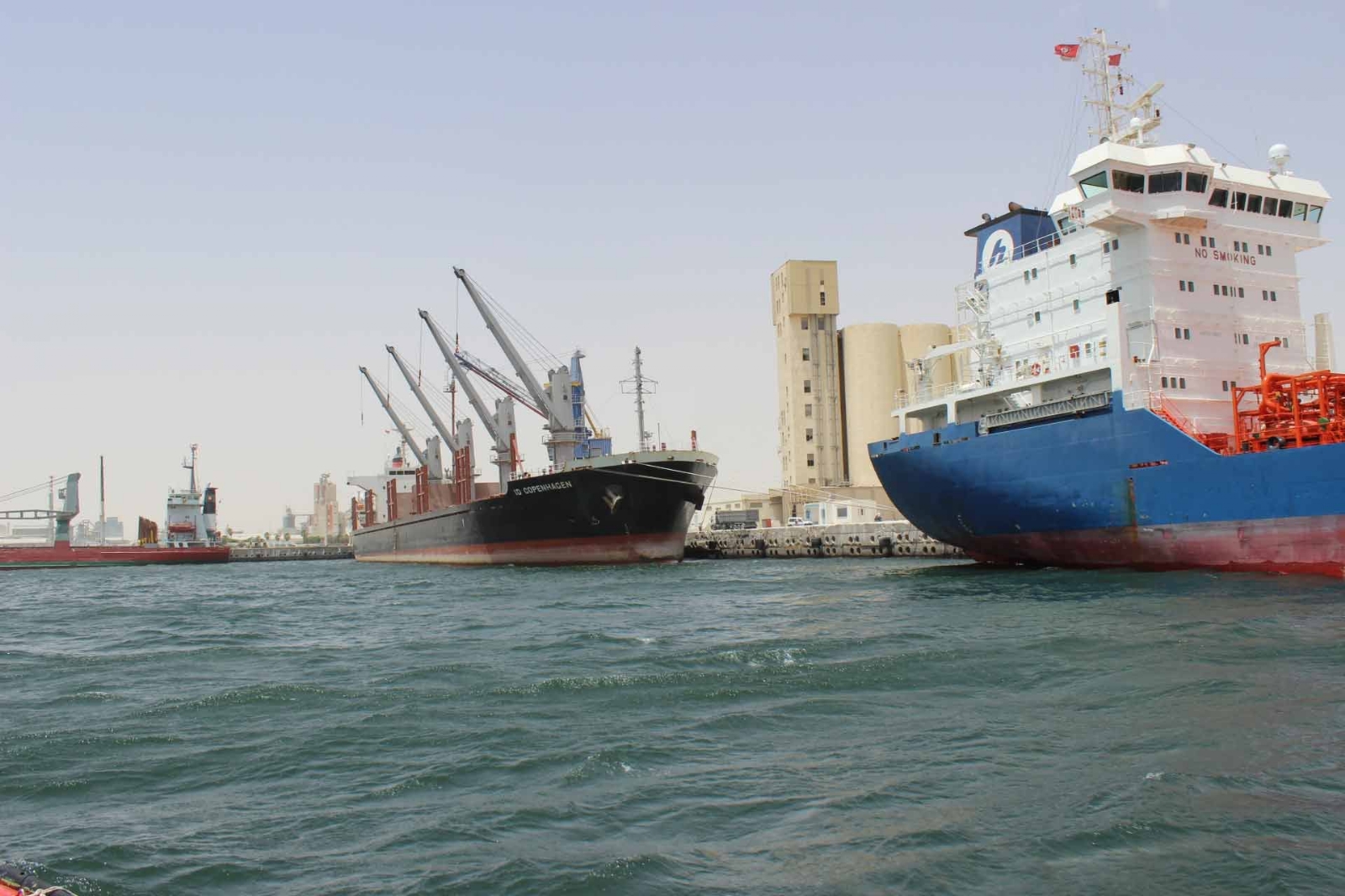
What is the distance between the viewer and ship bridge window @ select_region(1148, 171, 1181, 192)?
26859 millimetres

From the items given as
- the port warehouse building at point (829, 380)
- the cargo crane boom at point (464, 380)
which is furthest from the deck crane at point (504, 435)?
the port warehouse building at point (829, 380)

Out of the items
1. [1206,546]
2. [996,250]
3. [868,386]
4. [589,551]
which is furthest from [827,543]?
[1206,546]

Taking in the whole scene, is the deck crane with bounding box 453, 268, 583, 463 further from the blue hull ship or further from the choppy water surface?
the choppy water surface

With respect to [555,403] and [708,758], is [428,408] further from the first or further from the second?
[708,758]

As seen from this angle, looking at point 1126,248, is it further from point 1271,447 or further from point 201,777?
point 201,777

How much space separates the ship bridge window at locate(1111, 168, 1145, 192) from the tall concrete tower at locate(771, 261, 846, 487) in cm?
4247

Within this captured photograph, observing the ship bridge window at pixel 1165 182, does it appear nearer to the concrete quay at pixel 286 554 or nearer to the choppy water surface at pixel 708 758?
the choppy water surface at pixel 708 758

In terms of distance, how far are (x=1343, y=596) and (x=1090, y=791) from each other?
14.4m

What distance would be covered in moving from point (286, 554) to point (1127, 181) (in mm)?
98419

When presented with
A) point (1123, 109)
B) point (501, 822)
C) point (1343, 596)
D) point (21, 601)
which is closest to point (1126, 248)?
point (1123, 109)

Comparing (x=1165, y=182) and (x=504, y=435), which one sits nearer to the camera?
(x=1165, y=182)

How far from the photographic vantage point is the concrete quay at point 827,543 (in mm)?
43188

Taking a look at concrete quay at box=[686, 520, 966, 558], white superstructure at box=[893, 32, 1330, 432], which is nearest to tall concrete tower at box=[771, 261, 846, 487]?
concrete quay at box=[686, 520, 966, 558]

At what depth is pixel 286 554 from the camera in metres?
105
